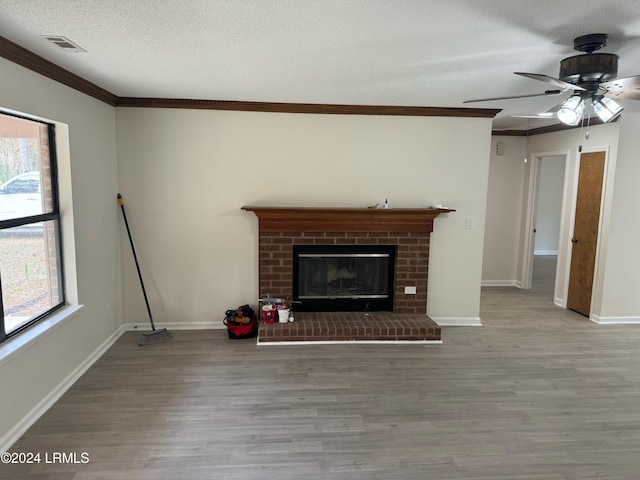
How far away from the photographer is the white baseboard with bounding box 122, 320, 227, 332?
4309 millimetres

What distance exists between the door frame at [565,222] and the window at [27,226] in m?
5.45

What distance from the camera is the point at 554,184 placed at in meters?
8.98

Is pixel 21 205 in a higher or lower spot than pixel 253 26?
lower

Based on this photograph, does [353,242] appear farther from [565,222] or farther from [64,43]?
[565,222]

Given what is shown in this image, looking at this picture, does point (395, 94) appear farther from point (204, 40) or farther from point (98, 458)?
point (98, 458)

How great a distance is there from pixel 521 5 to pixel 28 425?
3.56 m

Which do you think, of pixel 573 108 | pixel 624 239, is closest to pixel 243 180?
pixel 573 108

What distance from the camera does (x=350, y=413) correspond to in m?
2.82

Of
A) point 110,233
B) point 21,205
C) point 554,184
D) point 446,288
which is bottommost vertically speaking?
point 446,288

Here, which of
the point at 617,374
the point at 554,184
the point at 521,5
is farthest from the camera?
the point at 554,184

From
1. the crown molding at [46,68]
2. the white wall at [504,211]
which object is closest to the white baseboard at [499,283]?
the white wall at [504,211]

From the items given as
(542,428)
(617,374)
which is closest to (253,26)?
(542,428)

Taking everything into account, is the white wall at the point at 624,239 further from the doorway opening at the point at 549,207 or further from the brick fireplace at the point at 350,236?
the doorway opening at the point at 549,207

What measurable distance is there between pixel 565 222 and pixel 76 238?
5551 millimetres
